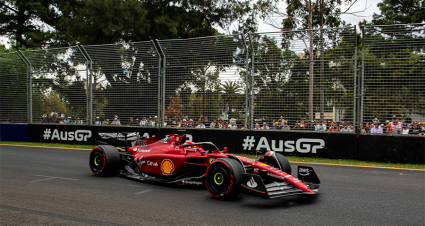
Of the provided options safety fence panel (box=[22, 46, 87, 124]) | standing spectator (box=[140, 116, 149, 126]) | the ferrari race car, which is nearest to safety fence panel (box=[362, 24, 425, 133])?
the ferrari race car

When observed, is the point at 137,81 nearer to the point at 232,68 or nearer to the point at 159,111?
the point at 159,111

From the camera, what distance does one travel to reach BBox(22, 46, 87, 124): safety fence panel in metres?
14.3

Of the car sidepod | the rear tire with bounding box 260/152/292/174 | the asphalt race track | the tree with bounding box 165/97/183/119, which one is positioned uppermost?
the tree with bounding box 165/97/183/119

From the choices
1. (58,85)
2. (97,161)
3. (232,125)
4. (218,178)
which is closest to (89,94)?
(58,85)

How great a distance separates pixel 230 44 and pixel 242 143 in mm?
3345

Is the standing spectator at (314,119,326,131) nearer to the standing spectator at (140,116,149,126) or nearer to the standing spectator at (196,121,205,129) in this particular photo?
the standing spectator at (196,121,205,129)

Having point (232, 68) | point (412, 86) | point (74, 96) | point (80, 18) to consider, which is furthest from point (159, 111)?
point (80, 18)

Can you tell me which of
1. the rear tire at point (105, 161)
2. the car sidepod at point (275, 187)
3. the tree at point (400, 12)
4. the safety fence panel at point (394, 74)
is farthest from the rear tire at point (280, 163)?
the tree at point (400, 12)

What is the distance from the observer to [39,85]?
50.5ft

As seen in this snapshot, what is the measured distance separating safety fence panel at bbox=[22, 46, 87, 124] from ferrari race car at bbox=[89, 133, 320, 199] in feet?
24.5

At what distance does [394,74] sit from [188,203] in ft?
24.6

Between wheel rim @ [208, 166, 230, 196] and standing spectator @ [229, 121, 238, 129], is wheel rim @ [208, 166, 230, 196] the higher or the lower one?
the lower one

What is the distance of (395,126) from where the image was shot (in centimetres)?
945

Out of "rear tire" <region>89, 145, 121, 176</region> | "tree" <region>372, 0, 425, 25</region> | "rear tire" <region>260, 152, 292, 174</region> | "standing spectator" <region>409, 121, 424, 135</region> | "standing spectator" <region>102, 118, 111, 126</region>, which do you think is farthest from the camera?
"tree" <region>372, 0, 425, 25</region>
